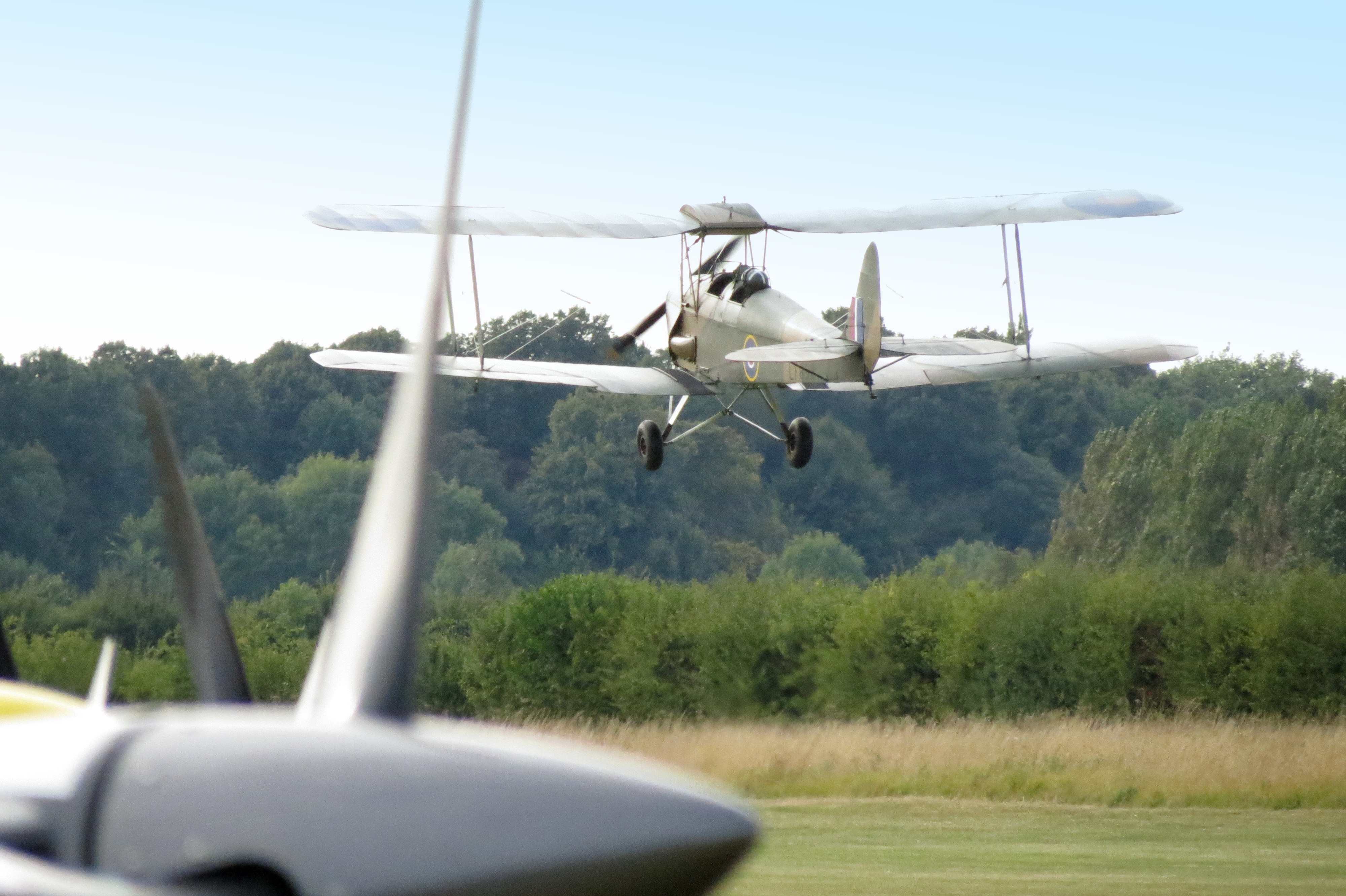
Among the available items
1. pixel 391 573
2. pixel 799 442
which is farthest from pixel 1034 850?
pixel 391 573

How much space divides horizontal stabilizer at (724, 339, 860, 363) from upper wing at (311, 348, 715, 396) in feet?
9.97

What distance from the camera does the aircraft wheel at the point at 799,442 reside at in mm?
18812

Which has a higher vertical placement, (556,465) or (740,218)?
(740,218)

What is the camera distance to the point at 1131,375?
2827 inches

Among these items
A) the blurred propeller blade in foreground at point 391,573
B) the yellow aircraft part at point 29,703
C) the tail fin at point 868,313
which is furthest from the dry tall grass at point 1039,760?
the blurred propeller blade in foreground at point 391,573

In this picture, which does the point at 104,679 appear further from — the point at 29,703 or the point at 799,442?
the point at 799,442

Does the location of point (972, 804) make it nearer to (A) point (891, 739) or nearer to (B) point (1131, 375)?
(A) point (891, 739)

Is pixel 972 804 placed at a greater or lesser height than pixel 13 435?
lesser

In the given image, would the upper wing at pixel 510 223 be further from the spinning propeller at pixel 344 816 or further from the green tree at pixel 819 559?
the green tree at pixel 819 559

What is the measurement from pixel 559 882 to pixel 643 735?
90.0 ft

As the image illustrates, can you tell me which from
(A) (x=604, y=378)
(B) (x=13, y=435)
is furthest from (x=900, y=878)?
(B) (x=13, y=435)

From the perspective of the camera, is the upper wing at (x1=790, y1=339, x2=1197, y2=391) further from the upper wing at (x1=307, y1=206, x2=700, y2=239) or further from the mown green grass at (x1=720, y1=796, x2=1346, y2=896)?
the mown green grass at (x1=720, y1=796, x2=1346, y2=896)

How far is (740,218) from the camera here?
790 inches

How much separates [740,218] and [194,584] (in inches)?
669
